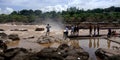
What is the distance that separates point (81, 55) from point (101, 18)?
293 ft

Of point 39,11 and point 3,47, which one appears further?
point 39,11

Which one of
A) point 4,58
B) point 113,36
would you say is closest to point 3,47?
point 4,58

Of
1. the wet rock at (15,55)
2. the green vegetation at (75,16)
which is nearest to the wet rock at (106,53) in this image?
the wet rock at (15,55)

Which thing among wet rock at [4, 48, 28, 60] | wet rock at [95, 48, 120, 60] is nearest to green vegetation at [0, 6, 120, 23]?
wet rock at [95, 48, 120, 60]

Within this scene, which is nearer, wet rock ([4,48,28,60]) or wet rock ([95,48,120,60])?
wet rock ([4,48,28,60])

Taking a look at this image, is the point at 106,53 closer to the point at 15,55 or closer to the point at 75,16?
the point at 15,55

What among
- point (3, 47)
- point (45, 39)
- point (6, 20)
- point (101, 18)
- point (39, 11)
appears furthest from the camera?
point (39, 11)

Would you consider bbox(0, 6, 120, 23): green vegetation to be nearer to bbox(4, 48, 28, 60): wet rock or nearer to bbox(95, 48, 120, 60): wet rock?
bbox(95, 48, 120, 60): wet rock

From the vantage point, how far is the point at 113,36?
34438 millimetres

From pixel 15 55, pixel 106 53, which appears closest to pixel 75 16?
pixel 106 53

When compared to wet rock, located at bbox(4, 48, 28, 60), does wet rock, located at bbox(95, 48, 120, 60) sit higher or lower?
lower

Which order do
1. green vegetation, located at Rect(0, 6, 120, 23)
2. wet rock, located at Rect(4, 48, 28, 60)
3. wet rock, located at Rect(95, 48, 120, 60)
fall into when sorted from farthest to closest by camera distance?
green vegetation, located at Rect(0, 6, 120, 23) → wet rock, located at Rect(95, 48, 120, 60) → wet rock, located at Rect(4, 48, 28, 60)

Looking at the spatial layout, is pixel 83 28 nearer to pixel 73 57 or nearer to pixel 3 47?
pixel 3 47

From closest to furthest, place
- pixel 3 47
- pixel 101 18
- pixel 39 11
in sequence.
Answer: pixel 3 47 < pixel 101 18 < pixel 39 11
